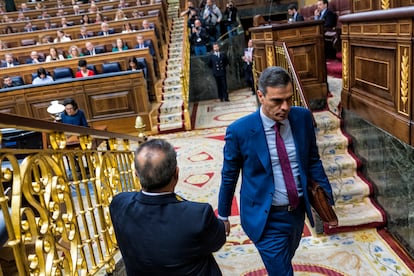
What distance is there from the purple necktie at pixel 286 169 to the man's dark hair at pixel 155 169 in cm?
74

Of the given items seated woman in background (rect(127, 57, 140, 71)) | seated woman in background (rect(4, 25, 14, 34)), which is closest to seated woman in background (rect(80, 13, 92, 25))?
seated woman in background (rect(4, 25, 14, 34))

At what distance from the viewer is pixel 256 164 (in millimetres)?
1897

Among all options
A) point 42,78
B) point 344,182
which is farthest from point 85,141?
point 42,78

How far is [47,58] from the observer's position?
8.48 meters

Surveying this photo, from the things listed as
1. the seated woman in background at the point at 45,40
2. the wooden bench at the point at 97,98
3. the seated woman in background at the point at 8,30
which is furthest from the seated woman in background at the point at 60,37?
the wooden bench at the point at 97,98

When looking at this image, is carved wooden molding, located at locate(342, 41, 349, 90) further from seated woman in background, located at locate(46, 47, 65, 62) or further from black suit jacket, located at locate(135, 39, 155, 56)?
seated woman in background, located at locate(46, 47, 65, 62)

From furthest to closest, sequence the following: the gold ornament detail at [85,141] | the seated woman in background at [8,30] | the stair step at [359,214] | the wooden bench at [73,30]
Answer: the seated woman in background at [8,30] → the wooden bench at [73,30] → the stair step at [359,214] → the gold ornament detail at [85,141]

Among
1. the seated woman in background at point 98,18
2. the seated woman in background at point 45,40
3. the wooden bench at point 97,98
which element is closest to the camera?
the wooden bench at point 97,98

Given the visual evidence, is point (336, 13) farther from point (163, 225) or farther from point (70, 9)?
point (70, 9)

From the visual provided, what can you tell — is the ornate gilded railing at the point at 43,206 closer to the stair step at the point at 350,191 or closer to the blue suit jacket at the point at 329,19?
the stair step at the point at 350,191

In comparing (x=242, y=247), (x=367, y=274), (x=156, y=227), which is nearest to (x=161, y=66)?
(x=242, y=247)

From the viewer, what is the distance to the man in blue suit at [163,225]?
1244 millimetres

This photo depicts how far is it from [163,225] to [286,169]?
85 cm

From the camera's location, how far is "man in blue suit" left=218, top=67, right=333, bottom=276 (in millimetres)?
1874
